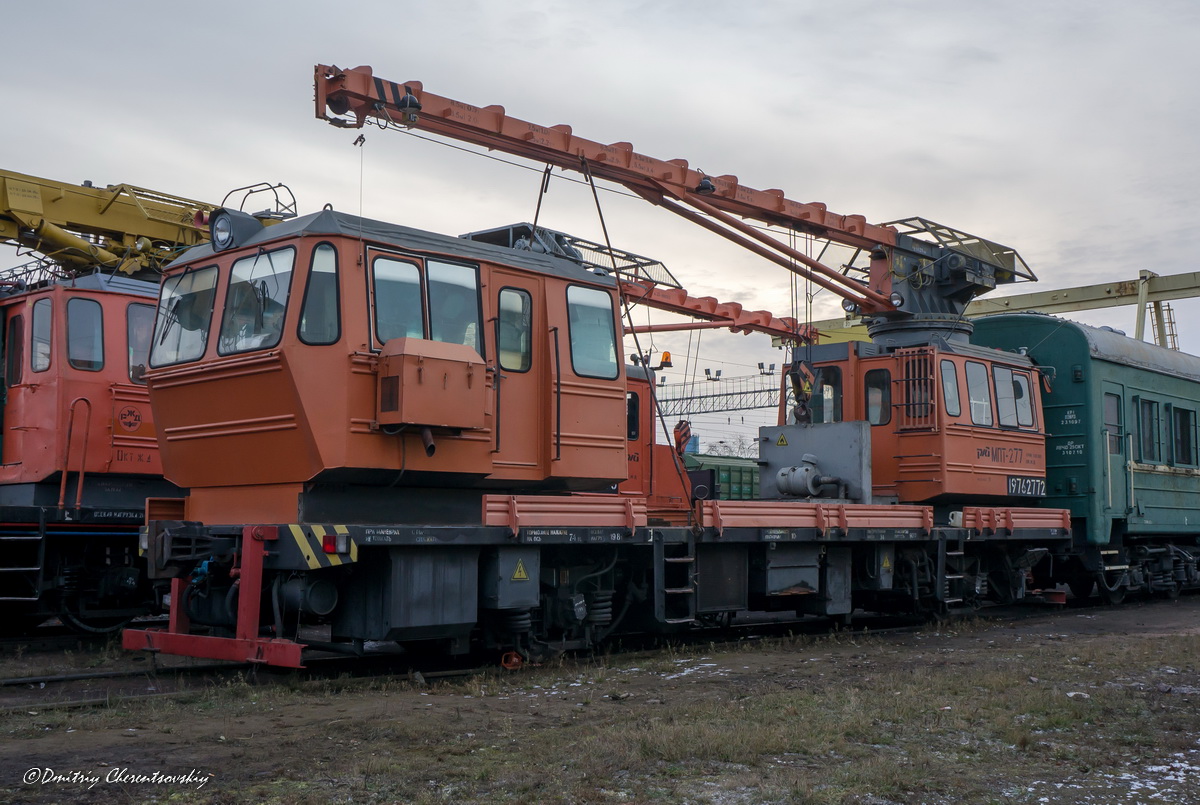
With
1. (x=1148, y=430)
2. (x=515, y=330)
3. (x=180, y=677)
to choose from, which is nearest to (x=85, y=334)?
(x=180, y=677)

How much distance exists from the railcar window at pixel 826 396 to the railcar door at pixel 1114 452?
4.18 metres

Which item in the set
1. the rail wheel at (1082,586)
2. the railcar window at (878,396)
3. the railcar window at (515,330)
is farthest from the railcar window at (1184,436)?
the railcar window at (515,330)

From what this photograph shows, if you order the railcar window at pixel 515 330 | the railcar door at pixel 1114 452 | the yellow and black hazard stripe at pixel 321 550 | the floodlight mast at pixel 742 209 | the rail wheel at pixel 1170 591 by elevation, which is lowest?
the rail wheel at pixel 1170 591

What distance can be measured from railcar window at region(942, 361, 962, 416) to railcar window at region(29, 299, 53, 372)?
10.4 metres

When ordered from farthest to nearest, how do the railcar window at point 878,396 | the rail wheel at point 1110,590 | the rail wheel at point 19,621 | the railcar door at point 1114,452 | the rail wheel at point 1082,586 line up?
the rail wheel at point 1082,586 < the rail wheel at point 1110,590 < the railcar door at point 1114,452 < the railcar window at point 878,396 < the rail wheel at point 19,621

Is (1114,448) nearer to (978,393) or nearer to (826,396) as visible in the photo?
(978,393)

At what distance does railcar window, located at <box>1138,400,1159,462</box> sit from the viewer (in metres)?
17.5

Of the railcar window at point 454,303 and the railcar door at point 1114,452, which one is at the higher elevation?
the railcar window at point 454,303

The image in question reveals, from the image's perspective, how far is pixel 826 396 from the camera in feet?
50.2

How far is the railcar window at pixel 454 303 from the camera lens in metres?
9.54

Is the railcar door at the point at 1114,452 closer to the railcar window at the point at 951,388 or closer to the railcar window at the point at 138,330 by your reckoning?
the railcar window at the point at 951,388

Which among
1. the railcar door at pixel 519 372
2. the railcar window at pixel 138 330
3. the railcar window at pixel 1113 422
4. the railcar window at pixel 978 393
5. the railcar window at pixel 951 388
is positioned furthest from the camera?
the railcar window at pixel 1113 422

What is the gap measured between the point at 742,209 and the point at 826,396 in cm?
273

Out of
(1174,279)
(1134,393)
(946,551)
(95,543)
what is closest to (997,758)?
(946,551)
